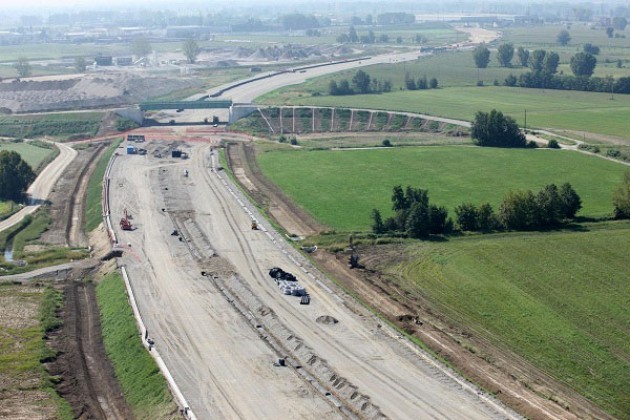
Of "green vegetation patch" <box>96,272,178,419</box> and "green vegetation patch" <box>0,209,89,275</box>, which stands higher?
"green vegetation patch" <box>96,272,178,419</box>

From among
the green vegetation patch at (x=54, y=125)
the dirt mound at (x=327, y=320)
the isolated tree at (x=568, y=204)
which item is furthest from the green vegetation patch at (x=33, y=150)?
the dirt mound at (x=327, y=320)

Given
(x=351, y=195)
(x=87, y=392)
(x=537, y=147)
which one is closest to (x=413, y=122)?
(x=537, y=147)

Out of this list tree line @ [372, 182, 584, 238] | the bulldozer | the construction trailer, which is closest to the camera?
tree line @ [372, 182, 584, 238]

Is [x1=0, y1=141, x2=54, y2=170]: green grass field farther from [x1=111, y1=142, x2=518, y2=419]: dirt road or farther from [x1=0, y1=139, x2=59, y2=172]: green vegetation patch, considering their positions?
[x1=111, y1=142, x2=518, y2=419]: dirt road

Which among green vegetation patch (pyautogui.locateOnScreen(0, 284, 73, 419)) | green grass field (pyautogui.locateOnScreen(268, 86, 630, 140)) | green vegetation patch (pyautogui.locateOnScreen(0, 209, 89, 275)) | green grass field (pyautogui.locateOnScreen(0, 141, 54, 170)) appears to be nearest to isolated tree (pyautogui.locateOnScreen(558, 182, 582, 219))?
green vegetation patch (pyautogui.locateOnScreen(0, 209, 89, 275))

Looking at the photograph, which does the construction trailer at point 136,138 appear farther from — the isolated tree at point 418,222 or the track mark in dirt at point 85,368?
the track mark in dirt at point 85,368

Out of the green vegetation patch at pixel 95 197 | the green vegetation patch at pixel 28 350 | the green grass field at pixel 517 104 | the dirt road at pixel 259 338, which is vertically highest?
the dirt road at pixel 259 338
